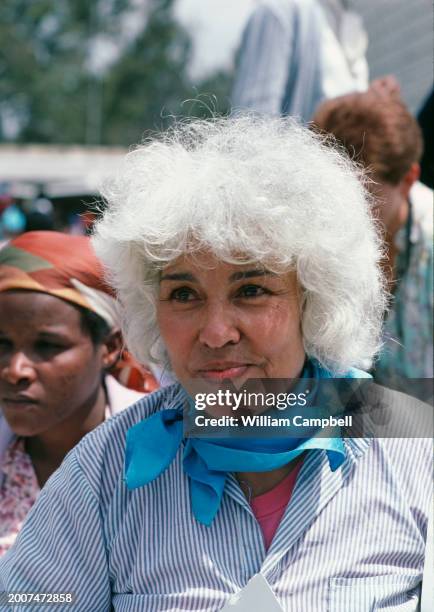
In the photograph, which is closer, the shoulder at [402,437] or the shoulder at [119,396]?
the shoulder at [402,437]

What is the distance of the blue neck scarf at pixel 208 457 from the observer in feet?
6.45

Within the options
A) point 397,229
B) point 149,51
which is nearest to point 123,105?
point 149,51

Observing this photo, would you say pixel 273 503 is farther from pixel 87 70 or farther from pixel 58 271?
pixel 87 70

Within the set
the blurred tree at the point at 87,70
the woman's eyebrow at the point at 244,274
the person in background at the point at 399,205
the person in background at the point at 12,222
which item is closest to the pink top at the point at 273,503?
the woman's eyebrow at the point at 244,274

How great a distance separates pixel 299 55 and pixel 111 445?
263 centimetres

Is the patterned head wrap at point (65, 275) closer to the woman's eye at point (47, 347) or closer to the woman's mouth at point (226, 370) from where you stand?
the woman's eye at point (47, 347)

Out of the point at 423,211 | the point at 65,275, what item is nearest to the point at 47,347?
the point at 65,275

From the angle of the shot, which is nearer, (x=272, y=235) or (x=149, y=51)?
(x=272, y=235)

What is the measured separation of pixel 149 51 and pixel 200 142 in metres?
57.6

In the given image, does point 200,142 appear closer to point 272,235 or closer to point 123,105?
point 272,235

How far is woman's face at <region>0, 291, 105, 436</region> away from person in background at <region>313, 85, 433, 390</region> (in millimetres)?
1058

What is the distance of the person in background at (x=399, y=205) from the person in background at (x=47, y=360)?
3.20 feet

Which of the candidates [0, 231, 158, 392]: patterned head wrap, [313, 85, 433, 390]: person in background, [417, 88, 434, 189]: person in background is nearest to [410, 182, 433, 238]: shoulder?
[313, 85, 433, 390]: person in background

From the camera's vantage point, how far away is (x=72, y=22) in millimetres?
52188
